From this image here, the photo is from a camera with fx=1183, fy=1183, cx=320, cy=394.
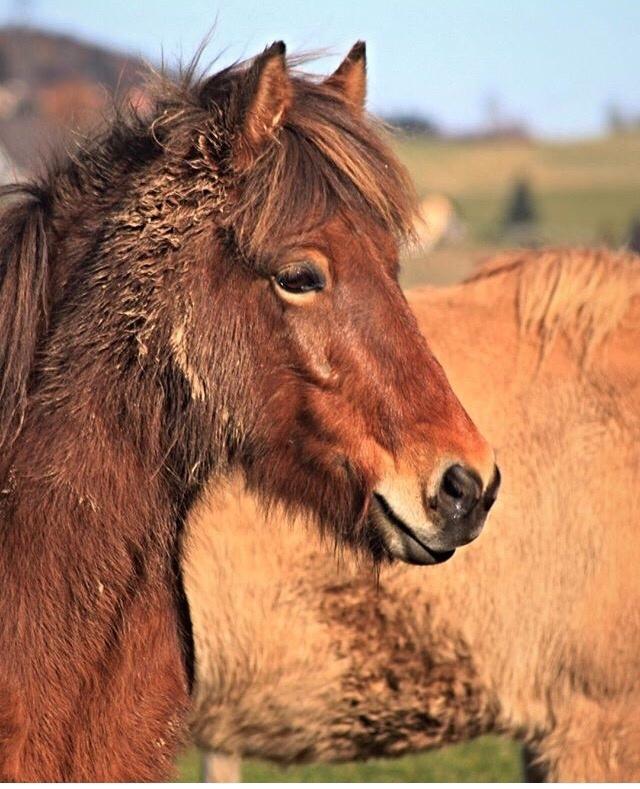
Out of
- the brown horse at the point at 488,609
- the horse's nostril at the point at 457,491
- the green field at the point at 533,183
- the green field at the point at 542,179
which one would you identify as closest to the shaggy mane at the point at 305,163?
the horse's nostril at the point at 457,491

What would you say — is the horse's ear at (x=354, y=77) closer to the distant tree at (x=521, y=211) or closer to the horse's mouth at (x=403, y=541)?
the horse's mouth at (x=403, y=541)

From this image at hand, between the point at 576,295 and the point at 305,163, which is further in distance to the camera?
the point at 576,295

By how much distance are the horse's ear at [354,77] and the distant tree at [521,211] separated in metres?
46.8

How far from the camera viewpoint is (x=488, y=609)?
15.2ft

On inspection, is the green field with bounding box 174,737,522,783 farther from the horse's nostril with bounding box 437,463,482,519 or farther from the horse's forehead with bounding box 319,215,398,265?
the horse's forehead with bounding box 319,215,398,265

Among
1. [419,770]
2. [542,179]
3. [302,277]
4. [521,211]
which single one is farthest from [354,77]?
[542,179]

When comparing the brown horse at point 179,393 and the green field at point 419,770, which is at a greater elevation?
the brown horse at point 179,393

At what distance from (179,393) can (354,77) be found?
1.19m

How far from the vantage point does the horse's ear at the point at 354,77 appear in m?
3.59

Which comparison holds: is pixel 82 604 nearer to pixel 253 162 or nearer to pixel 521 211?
pixel 253 162

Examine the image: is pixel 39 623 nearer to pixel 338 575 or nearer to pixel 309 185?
pixel 309 185

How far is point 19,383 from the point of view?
3.12 metres

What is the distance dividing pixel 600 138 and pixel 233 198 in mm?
69612

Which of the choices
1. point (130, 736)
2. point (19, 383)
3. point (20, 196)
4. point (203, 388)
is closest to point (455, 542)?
point (203, 388)
